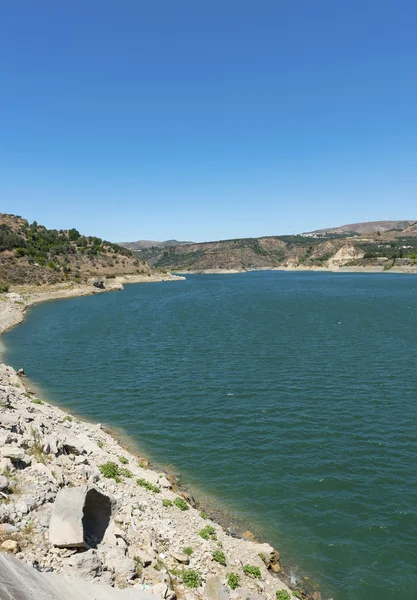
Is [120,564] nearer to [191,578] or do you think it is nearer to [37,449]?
[191,578]

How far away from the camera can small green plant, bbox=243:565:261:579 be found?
575 inches

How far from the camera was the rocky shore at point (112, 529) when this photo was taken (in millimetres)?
11430

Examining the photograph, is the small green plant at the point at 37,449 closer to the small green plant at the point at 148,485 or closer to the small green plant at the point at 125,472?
the small green plant at the point at 125,472

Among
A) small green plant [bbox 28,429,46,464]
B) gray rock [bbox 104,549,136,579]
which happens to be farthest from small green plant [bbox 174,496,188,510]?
small green plant [bbox 28,429,46,464]

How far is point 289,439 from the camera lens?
26.1 metres

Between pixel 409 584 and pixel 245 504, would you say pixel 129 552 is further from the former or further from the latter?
pixel 409 584

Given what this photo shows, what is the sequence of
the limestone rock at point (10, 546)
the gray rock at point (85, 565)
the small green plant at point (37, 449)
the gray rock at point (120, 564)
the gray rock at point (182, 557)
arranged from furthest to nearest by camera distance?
1. the small green plant at point (37, 449)
2. the gray rock at point (182, 557)
3. the gray rock at point (120, 564)
4. the gray rock at point (85, 565)
5. the limestone rock at point (10, 546)

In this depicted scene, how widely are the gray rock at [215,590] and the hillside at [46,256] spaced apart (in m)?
122

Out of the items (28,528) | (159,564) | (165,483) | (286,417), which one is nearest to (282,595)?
(159,564)

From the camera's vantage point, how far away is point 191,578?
13.5 metres

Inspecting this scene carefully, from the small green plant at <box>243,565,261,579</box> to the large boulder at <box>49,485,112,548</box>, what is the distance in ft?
18.3

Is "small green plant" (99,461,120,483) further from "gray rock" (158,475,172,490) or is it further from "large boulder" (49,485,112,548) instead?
"large boulder" (49,485,112,548)

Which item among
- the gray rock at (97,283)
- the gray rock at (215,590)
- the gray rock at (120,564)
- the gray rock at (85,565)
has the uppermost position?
the gray rock at (97,283)

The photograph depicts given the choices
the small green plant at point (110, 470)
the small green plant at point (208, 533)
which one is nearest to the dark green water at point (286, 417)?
the small green plant at point (208, 533)
